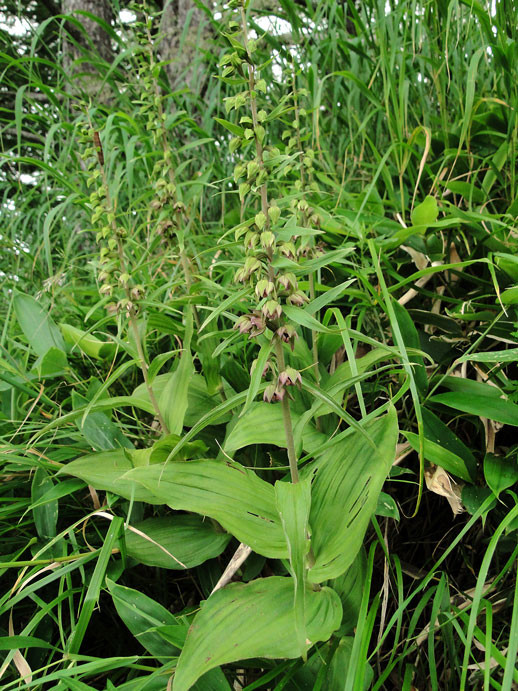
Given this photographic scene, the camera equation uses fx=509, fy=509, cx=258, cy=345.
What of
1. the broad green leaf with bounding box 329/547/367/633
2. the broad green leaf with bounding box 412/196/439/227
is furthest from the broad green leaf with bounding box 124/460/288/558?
the broad green leaf with bounding box 412/196/439/227

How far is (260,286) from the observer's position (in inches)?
46.0

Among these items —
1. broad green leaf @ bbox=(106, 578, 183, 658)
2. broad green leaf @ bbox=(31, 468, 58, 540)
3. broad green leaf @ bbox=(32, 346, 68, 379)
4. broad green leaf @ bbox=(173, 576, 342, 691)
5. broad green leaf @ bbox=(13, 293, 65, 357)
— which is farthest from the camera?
broad green leaf @ bbox=(13, 293, 65, 357)

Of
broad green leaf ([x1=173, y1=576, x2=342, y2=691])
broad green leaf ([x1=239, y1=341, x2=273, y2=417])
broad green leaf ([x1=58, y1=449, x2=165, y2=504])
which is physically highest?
broad green leaf ([x1=239, y1=341, x2=273, y2=417])

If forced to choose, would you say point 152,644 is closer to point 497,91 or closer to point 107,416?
point 107,416

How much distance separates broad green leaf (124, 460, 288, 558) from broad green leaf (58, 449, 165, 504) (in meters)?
0.19

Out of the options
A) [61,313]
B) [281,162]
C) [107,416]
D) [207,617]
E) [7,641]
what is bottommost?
[7,641]

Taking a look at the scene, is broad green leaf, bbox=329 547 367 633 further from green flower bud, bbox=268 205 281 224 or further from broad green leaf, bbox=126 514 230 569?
green flower bud, bbox=268 205 281 224

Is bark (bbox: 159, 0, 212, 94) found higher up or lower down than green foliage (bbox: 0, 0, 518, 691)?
higher up

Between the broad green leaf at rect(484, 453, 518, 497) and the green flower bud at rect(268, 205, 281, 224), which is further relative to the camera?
the broad green leaf at rect(484, 453, 518, 497)

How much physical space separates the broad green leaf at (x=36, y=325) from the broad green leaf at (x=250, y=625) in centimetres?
151

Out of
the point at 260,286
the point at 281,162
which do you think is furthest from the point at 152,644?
the point at 281,162

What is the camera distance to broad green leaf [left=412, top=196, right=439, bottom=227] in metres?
1.90

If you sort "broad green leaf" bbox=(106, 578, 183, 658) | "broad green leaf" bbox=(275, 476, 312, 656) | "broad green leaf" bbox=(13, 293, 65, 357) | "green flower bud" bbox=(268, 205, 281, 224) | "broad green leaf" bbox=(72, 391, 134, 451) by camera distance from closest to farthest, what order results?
"broad green leaf" bbox=(275, 476, 312, 656) → "green flower bud" bbox=(268, 205, 281, 224) → "broad green leaf" bbox=(106, 578, 183, 658) → "broad green leaf" bbox=(72, 391, 134, 451) → "broad green leaf" bbox=(13, 293, 65, 357)

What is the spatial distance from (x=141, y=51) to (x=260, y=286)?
1.46m
